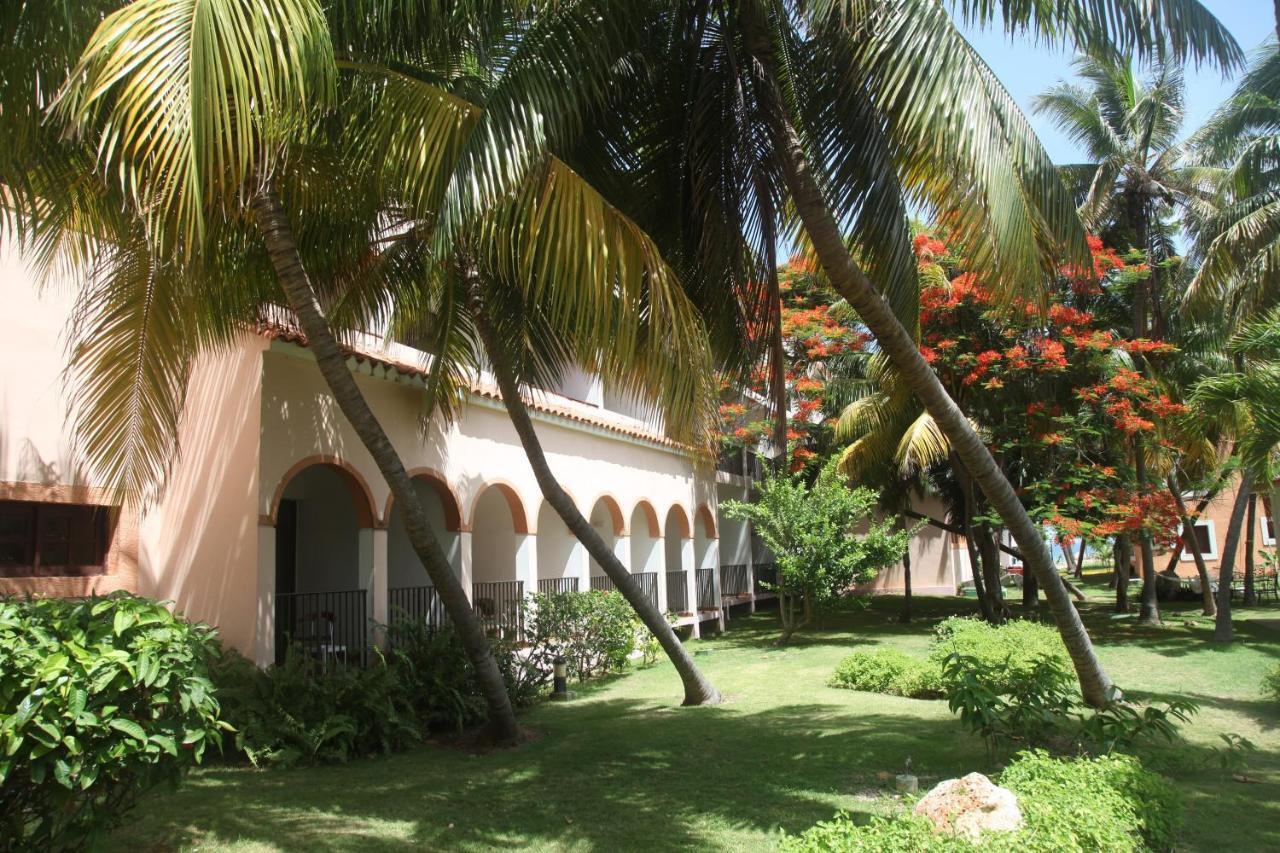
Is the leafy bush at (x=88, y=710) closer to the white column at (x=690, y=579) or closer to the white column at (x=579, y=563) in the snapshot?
the white column at (x=579, y=563)

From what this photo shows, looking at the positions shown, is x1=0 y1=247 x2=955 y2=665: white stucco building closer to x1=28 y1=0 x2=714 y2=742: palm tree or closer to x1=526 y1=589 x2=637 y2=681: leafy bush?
x1=526 y1=589 x2=637 y2=681: leafy bush

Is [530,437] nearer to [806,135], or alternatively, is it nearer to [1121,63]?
[806,135]

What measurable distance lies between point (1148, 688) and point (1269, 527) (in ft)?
90.7

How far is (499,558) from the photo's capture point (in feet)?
49.8

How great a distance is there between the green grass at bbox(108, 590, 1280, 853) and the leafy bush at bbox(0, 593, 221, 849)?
3.90 feet

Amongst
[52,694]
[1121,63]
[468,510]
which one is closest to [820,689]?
[468,510]

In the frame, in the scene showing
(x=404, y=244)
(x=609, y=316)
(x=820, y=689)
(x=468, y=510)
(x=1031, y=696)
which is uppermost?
(x=404, y=244)

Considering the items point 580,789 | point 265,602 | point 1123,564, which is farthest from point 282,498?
point 1123,564

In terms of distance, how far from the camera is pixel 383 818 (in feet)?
22.1

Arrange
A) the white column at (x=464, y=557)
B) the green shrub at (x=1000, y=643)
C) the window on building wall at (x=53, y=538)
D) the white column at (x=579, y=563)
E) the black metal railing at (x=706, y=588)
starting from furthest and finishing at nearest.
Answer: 1. the black metal railing at (x=706, y=588)
2. the white column at (x=579, y=563)
3. the white column at (x=464, y=557)
4. the green shrub at (x=1000, y=643)
5. the window on building wall at (x=53, y=538)

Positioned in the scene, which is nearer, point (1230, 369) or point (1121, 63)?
point (1121, 63)

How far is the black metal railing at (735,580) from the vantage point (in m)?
23.4

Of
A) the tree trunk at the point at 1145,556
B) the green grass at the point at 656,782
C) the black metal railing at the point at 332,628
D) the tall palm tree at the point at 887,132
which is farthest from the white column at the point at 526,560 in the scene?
the tree trunk at the point at 1145,556

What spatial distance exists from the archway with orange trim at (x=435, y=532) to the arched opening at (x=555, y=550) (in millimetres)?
2295
